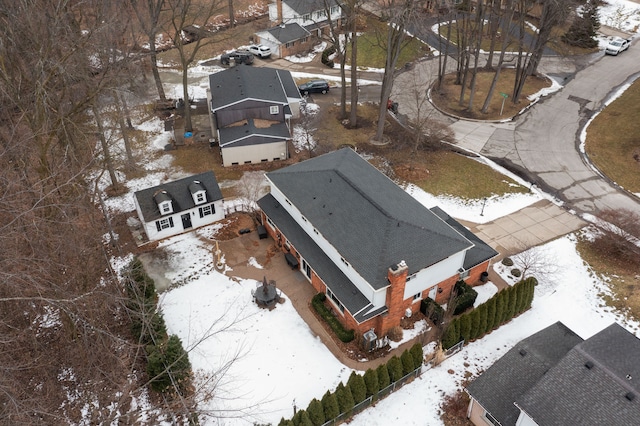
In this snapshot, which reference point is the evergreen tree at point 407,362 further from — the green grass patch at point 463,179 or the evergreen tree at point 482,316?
the green grass patch at point 463,179

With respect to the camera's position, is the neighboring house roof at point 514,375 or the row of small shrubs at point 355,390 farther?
the row of small shrubs at point 355,390

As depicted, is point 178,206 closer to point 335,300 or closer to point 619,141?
point 335,300

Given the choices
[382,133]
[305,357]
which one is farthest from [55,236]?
[382,133]

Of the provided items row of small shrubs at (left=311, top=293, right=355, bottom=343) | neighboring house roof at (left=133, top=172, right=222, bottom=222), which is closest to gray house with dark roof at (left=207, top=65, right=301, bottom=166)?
neighboring house roof at (left=133, top=172, right=222, bottom=222)

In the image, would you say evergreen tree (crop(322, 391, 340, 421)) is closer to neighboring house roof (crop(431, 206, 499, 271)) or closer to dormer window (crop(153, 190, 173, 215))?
neighboring house roof (crop(431, 206, 499, 271))

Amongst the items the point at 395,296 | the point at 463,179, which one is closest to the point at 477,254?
the point at 395,296

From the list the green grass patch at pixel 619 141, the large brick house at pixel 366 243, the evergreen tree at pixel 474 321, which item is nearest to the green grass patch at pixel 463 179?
the large brick house at pixel 366 243
